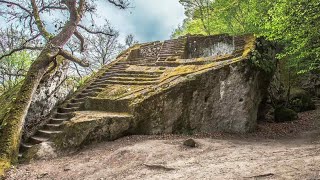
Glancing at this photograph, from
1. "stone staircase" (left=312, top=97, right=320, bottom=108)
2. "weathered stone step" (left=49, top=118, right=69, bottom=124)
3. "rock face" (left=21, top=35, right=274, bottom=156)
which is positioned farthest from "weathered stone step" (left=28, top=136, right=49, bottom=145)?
"stone staircase" (left=312, top=97, right=320, bottom=108)

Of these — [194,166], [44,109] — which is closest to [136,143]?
[194,166]

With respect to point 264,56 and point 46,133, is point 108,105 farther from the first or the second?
point 264,56

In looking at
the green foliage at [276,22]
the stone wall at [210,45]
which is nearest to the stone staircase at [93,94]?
the stone wall at [210,45]

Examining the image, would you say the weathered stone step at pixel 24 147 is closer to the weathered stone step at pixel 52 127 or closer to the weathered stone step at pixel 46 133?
the weathered stone step at pixel 46 133

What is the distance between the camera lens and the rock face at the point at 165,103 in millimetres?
10016

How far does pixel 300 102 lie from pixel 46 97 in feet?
54.0

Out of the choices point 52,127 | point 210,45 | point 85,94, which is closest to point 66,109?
point 85,94

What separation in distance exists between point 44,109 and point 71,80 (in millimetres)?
2903

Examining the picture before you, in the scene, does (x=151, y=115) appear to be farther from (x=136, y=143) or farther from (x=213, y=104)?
(x=213, y=104)

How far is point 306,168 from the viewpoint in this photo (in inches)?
201

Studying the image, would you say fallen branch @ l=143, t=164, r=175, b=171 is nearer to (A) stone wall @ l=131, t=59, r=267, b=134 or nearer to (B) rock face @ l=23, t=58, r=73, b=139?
(A) stone wall @ l=131, t=59, r=267, b=134

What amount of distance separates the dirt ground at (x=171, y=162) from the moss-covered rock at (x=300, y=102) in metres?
12.1

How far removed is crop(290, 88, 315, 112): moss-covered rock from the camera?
19286mm

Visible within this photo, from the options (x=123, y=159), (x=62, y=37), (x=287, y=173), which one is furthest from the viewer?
(x=62, y=37)
